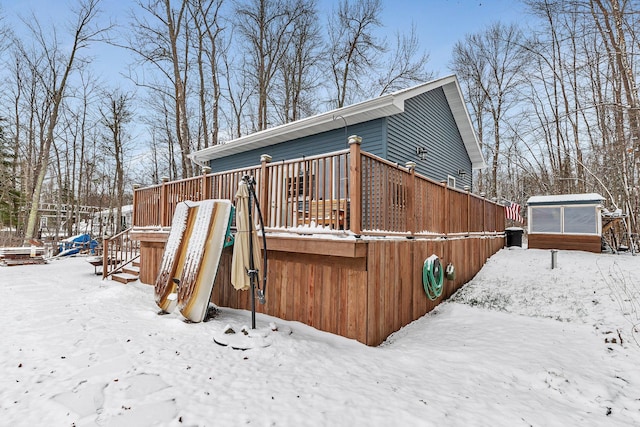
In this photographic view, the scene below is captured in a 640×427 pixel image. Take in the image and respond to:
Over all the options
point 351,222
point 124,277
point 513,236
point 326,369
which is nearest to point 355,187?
point 351,222

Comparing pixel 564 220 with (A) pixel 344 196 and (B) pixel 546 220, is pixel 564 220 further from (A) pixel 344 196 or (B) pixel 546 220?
(A) pixel 344 196

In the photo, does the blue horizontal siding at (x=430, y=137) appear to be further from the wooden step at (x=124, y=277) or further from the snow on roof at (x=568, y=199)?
the wooden step at (x=124, y=277)

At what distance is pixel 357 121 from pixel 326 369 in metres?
6.43

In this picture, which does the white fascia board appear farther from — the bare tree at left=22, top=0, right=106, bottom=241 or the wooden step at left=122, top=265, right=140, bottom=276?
the bare tree at left=22, top=0, right=106, bottom=241

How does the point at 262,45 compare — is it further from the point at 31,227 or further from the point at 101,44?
the point at 31,227

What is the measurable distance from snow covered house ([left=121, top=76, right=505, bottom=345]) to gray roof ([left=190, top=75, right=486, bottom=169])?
0.14 feet

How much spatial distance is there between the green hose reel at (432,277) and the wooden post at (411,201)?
2.36 ft

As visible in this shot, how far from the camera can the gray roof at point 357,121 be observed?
7.30 m

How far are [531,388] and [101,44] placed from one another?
2086 centimetres

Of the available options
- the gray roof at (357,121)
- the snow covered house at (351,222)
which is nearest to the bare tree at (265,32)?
the gray roof at (357,121)

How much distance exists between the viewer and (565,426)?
2.37 metres

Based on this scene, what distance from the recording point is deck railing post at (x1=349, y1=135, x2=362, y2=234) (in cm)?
371

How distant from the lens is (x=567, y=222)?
10180mm

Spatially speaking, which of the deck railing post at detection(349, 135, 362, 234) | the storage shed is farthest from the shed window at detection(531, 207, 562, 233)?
the deck railing post at detection(349, 135, 362, 234)
